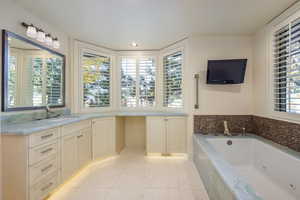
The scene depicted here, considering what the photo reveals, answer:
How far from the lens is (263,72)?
2.53 meters

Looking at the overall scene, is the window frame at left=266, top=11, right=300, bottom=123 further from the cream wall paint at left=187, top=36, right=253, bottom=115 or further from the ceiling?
the cream wall paint at left=187, top=36, right=253, bottom=115

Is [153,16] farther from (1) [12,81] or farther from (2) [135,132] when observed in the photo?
(2) [135,132]

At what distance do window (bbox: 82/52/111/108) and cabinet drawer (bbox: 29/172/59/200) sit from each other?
1.50m

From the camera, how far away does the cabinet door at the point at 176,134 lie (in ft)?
9.88

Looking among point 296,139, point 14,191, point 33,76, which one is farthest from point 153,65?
point 14,191

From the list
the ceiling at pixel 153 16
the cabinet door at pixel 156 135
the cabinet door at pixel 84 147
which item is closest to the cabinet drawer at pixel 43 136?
the cabinet door at pixel 84 147

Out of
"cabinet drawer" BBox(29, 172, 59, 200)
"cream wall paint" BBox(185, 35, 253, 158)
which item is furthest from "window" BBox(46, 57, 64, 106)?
"cream wall paint" BBox(185, 35, 253, 158)

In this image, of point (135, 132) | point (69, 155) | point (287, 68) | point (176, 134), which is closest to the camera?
point (287, 68)

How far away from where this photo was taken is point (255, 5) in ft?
6.36

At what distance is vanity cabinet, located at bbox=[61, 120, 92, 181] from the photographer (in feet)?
6.74

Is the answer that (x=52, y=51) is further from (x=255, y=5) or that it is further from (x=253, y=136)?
(x=253, y=136)

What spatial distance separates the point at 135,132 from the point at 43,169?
223 centimetres

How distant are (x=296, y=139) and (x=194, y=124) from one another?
138 cm

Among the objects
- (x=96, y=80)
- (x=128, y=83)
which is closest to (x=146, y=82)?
(x=128, y=83)
